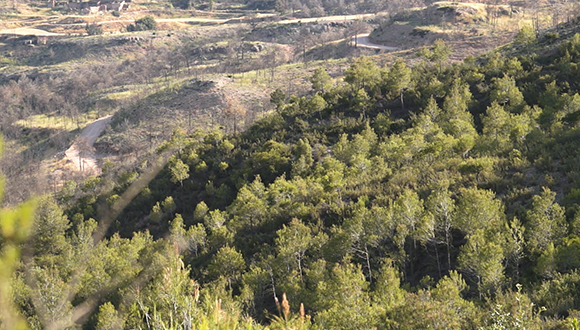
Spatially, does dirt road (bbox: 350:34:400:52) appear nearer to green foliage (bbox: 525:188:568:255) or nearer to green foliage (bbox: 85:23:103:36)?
green foliage (bbox: 525:188:568:255)

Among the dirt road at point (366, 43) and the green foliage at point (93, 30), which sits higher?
the dirt road at point (366, 43)

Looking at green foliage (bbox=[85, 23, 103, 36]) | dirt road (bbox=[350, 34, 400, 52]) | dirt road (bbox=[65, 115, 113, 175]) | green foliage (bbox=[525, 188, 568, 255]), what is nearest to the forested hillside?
green foliage (bbox=[525, 188, 568, 255])

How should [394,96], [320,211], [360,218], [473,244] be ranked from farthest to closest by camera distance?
[394,96] < [320,211] < [360,218] < [473,244]

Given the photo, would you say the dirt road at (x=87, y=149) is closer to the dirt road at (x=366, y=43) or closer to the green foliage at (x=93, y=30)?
the dirt road at (x=366, y=43)

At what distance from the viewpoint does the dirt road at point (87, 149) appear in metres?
67.6

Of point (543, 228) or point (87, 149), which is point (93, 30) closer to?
point (87, 149)

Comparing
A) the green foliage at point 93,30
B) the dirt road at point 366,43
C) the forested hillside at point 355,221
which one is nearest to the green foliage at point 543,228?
the forested hillside at point 355,221

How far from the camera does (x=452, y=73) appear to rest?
51.9 m

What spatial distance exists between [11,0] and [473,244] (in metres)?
218

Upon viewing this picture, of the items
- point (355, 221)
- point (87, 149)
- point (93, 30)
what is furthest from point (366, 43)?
point (93, 30)

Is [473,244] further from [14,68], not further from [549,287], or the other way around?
[14,68]

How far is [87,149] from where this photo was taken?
72562 mm

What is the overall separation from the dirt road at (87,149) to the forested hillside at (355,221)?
15.9 meters

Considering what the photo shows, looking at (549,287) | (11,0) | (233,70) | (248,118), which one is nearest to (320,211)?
(549,287)
